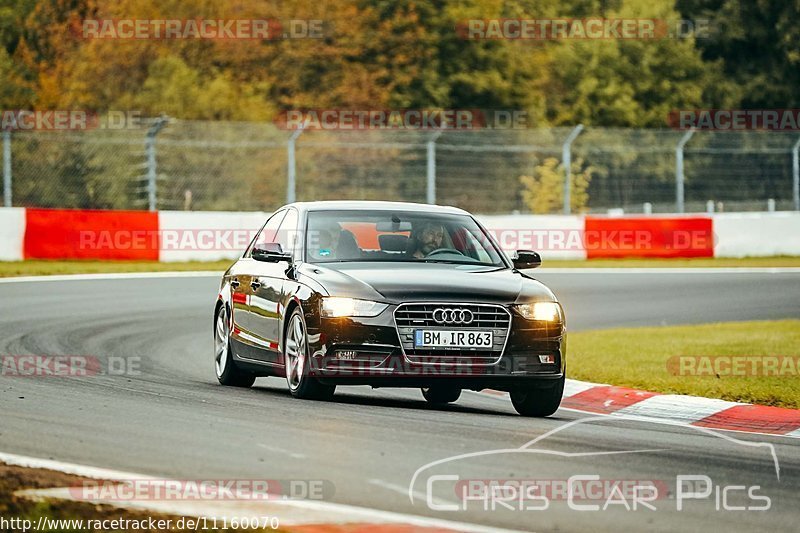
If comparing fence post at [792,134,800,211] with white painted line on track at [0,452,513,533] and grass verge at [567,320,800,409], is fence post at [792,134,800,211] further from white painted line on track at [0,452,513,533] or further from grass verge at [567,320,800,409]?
white painted line on track at [0,452,513,533]

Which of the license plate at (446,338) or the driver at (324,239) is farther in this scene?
the driver at (324,239)

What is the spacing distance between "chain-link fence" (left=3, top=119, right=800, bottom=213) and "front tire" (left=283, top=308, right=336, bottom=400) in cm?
1962

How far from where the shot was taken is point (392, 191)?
3684 cm

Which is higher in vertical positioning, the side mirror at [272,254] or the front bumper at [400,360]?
the side mirror at [272,254]

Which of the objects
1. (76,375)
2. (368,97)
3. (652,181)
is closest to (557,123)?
(368,97)

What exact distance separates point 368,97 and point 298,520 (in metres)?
47.3

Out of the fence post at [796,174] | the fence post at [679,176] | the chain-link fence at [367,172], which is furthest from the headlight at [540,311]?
the fence post at [796,174]

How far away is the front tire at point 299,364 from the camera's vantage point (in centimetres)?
1064

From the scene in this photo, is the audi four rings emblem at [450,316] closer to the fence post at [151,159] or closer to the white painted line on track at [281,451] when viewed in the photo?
the white painted line on track at [281,451]

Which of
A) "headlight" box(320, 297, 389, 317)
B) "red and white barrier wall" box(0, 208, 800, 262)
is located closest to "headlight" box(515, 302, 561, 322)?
"headlight" box(320, 297, 389, 317)

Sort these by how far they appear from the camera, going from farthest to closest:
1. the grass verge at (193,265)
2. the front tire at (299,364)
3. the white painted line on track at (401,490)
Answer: the grass verge at (193,265)
the front tire at (299,364)
the white painted line on track at (401,490)

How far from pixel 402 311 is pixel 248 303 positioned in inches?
84.9

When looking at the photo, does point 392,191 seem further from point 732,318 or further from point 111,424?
point 111,424

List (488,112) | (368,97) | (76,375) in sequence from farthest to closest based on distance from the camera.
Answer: (488,112), (368,97), (76,375)
